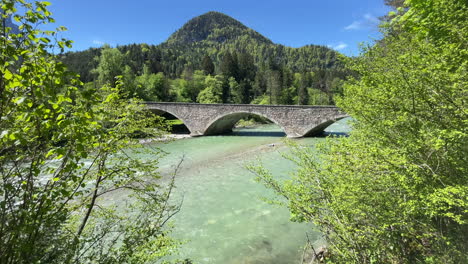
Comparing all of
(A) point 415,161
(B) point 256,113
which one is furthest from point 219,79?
(A) point 415,161

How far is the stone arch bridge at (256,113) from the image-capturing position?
26.4 metres

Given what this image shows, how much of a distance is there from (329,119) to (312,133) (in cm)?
295

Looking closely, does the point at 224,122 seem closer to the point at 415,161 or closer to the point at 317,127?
the point at 317,127

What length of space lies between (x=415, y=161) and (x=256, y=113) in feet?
83.2

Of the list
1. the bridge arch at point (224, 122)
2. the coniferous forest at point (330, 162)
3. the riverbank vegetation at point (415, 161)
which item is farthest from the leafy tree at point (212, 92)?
the riverbank vegetation at point (415, 161)

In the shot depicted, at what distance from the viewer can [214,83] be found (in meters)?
53.4

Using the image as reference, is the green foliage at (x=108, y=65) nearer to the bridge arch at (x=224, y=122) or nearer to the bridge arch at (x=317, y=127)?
the bridge arch at (x=224, y=122)

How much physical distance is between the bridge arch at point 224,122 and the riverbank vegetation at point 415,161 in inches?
947

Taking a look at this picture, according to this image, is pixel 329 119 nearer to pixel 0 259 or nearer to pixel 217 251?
pixel 217 251

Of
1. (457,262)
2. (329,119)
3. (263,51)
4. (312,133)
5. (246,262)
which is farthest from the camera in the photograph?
(263,51)

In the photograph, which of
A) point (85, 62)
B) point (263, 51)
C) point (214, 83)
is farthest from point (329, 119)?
point (263, 51)

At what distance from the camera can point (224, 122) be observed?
32000mm

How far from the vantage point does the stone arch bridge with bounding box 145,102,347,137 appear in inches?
1040

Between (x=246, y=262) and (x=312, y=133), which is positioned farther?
(x=312, y=133)
